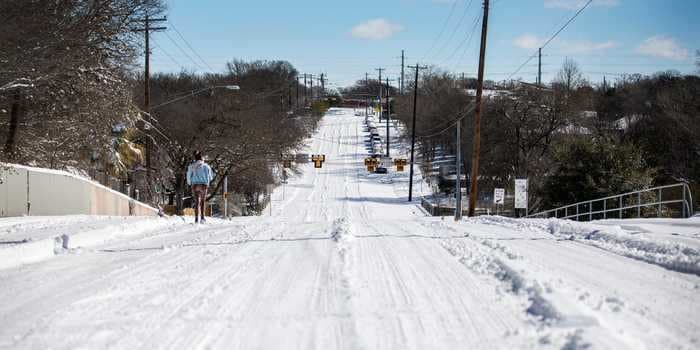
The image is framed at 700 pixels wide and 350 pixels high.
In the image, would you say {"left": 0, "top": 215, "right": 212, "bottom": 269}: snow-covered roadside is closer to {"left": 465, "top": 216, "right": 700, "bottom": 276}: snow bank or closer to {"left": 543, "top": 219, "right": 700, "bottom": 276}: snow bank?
{"left": 465, "top": 216, "right": 700, "bottom": 276}: snow bank

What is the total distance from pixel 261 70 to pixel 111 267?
135 metres

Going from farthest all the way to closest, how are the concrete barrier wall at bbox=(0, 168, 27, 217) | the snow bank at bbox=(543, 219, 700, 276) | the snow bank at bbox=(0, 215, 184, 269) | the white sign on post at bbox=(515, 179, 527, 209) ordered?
the white sign on post at bbox=(515, 179, 527, 209) < the concrete barrier wall at bbox=(0, 168, 27, 217) < the snow bank at bbox=(0, 215, 184, 269) < the snow bank at bbox=(543, 219, 700, 276)

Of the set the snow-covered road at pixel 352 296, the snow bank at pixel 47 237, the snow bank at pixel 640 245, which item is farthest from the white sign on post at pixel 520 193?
the snow-covered road at pixel 352 296

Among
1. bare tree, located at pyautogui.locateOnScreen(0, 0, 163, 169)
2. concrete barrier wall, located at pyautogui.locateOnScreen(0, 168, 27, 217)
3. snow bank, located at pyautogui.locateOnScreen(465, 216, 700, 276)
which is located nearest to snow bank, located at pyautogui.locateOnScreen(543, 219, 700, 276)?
snow bank, located at pyautogui.locateOnScreen(465, 216, 700, 276)

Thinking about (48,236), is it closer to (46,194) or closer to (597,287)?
(597,287)

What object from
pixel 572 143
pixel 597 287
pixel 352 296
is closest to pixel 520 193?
pixel 572 143

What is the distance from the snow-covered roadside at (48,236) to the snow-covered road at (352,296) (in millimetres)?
383

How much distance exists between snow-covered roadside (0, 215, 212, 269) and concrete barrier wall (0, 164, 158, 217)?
270cm

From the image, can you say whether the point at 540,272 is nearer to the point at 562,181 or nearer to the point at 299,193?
the point at 562,181

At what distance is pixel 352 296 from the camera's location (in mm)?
6492

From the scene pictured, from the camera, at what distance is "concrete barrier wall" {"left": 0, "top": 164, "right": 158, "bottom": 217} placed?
19.1 meters

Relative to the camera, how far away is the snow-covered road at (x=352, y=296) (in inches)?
198

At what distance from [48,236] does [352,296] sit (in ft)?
23.2

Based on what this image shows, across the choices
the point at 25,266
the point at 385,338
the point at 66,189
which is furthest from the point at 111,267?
the point at 66,189
